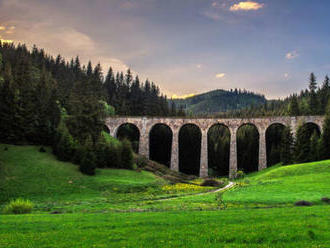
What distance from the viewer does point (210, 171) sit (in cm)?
8975

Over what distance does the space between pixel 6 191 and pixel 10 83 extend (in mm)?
30858

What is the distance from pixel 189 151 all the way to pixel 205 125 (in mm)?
22023

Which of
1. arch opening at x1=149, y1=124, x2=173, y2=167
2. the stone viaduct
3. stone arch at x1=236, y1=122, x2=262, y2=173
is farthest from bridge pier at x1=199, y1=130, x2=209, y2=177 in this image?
arch opening at x1=149, y1=124, x2=173, y2=167

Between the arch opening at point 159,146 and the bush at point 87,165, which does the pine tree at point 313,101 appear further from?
the bush at point 87,165

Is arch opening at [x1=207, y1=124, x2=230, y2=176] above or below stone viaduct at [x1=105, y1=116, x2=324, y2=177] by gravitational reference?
below

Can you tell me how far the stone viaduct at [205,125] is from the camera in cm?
6788

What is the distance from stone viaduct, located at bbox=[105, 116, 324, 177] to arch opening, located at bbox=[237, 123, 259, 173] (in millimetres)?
16901

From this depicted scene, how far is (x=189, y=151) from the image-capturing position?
3659 inches

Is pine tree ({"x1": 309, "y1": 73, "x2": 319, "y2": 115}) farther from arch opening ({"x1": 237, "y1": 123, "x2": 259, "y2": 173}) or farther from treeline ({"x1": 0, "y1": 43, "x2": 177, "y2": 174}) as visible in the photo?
treeline ({"x1": 0, "y1": 43, "x2": 177, "y2": 174})

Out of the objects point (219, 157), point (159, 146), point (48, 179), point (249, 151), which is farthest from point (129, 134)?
point (48, 179)

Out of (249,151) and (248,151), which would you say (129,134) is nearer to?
(248,151)

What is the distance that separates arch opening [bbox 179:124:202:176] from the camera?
3617 inches

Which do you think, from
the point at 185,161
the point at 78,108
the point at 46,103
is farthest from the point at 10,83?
the point at 185,161

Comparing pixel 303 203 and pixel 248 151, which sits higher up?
pixel 303 203
